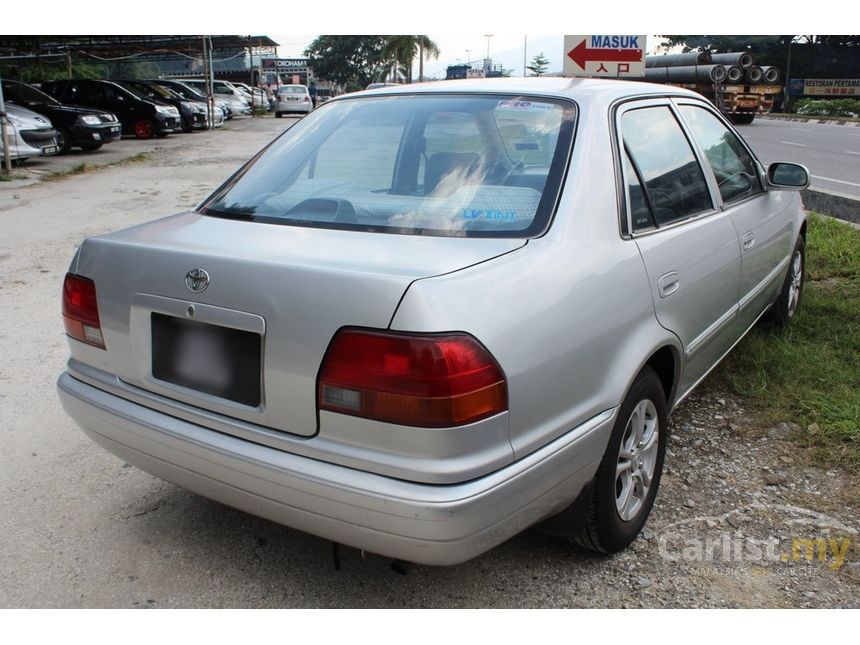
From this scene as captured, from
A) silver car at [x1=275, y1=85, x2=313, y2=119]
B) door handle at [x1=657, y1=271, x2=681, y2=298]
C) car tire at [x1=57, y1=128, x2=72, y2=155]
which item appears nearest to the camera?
door handle at [x1=657, y1=271, x2=681, y2=298]

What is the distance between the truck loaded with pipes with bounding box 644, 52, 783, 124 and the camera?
27109 mm

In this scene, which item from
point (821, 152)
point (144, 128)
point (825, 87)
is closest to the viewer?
point (821, 152)

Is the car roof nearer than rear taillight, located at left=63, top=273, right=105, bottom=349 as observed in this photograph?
No

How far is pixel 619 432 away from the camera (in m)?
2.58

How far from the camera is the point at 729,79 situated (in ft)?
88.9

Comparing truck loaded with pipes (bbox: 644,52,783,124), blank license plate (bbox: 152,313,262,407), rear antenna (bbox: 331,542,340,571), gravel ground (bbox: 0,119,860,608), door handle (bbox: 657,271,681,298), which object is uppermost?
truck loaded with pipes (bbox: 644,52,783,124)

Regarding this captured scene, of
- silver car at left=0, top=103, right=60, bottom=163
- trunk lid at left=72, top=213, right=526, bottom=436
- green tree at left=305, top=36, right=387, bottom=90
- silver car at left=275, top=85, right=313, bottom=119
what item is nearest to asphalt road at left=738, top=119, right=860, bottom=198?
trunk lid at left=72, top=213, right=526, bottom=436

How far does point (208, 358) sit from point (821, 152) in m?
18.1

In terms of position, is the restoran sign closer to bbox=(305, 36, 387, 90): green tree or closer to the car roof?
the car roof

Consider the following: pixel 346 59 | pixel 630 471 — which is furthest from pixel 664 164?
pixel 346 59

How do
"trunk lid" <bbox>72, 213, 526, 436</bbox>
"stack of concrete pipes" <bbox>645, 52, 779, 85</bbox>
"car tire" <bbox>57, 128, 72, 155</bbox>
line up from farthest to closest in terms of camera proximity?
"stack of concrete pipes" <bbox>645, 52, 779, 85</bbox>
"car tire" <bbox>57, 128, 72, 155</bbox>
"trunk lid" <bbox>72, 213, 526, 436</bbox>

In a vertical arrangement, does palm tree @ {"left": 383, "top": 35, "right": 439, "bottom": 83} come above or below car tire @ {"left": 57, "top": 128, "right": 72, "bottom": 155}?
above

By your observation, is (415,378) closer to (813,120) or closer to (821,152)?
(821,152)

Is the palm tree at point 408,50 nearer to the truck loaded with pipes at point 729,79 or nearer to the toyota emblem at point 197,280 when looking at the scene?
the truck loaded with pipes at point 729,79
